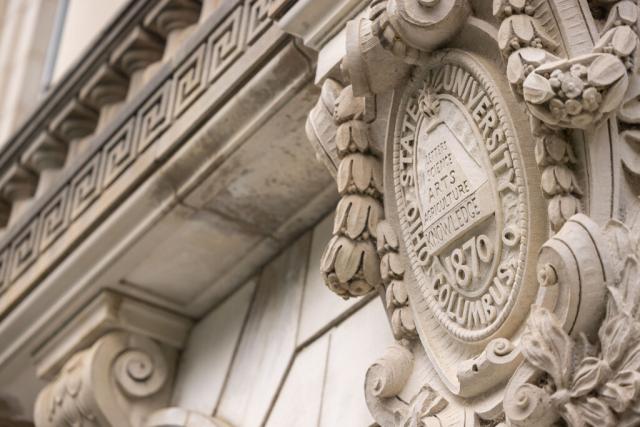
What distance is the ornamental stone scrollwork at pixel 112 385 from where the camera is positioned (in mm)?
3709

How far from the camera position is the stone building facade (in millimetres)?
2141

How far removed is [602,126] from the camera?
2.17 metres

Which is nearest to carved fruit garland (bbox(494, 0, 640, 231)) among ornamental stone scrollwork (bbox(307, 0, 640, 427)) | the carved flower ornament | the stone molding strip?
ornamental stone scrollwork (bbox(307, 0, 640, 427))

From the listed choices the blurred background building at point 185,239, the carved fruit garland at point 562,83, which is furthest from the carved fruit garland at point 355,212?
the carved fruit garland at point 562,83

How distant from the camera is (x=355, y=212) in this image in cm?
267

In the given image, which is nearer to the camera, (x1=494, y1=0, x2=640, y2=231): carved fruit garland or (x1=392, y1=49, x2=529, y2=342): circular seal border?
(x1=494, y1=0, x2=640, y2=231): carved fruit garland

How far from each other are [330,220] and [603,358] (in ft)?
4.73

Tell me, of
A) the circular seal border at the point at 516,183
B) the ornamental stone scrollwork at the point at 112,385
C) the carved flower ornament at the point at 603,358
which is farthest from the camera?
the ornamental stone scrollwork at the point at 112,385

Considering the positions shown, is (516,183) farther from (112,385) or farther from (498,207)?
(112,385)

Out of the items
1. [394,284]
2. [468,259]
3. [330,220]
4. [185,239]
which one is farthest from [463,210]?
[185,239]

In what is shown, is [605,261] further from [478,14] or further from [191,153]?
[191,153]

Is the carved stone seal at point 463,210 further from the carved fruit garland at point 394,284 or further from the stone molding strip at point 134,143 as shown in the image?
the stone molding strip at point 134,143

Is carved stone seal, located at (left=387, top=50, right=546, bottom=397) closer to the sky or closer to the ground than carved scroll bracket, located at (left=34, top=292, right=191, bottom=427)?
closer to the ground

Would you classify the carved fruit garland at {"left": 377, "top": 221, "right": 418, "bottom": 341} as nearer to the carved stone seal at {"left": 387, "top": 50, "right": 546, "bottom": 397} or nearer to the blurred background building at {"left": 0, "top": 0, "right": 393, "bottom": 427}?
the carved stone seal at {"left": 387, "top": 50, "right": 546, "bottom": 397}
